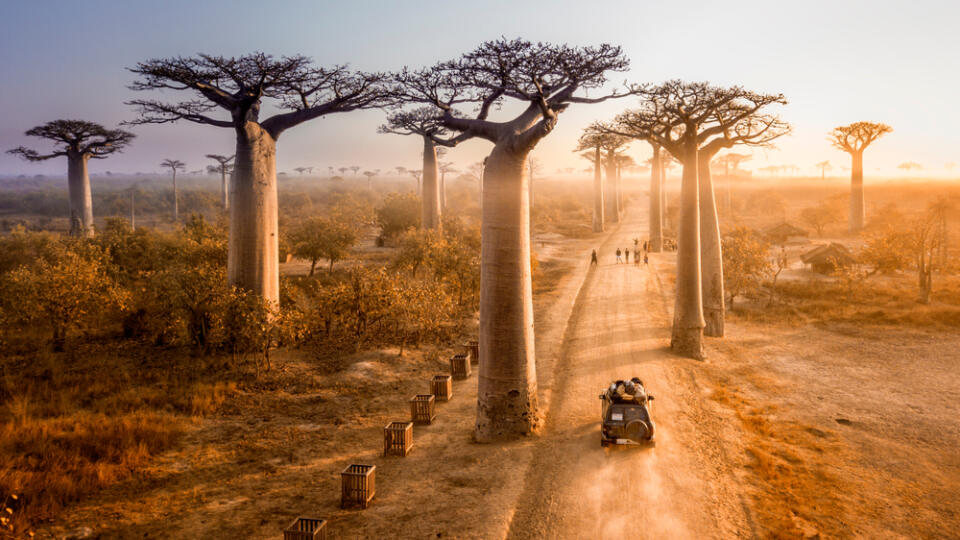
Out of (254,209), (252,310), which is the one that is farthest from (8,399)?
(254,209)

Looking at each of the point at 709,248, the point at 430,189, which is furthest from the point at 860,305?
the point at 430,189

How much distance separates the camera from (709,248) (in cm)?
1828

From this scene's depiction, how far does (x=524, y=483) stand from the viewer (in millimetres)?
8883

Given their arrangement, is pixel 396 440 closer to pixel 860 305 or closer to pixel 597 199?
pixel 860 305

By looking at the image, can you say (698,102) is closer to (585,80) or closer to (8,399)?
(585,80)

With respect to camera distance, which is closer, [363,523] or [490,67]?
[363,523]

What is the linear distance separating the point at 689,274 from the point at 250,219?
543 inches

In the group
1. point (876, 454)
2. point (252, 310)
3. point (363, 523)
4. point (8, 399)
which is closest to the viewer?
point (363, 523)

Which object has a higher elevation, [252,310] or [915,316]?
[252,310]

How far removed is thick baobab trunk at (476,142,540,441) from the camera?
10383mm

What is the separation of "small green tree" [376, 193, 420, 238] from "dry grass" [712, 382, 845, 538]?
30.4 m

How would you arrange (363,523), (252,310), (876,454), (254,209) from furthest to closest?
1. (254,209)
2. (252,310)
3. (876,454)
4. (363,523)

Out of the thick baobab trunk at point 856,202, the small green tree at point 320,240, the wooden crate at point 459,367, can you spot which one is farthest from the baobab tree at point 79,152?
the thick baobab trunk at point 856,202

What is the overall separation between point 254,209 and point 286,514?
10.2 m
